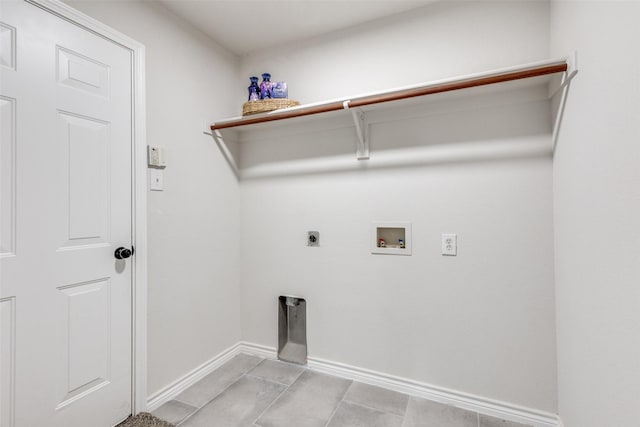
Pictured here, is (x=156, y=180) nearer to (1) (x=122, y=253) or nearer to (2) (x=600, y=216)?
(1) (x=122, y=253)

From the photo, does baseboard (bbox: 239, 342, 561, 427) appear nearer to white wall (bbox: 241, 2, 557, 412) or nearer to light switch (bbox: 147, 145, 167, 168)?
white wall (bbox: 241, 2, 557, 412)

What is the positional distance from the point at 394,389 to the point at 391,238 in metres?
0.94

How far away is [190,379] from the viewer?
1903mm

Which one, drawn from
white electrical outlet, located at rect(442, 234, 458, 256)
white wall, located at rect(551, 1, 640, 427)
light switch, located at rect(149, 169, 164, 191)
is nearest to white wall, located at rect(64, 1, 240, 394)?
light switch, located at rect(149, 169, 164, 191)

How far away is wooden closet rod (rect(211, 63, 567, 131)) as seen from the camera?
131cm

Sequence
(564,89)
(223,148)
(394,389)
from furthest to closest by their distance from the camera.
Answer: (223,148), (394,389), (564,89)

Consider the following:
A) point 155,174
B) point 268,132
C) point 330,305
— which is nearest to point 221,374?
point 330,305

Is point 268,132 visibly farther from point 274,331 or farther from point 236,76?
point 274,331

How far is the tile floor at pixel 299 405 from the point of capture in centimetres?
156

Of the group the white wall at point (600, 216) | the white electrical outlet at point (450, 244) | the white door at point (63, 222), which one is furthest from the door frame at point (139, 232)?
the white wall at point (600, 216)

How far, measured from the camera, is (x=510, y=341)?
159 centimetres

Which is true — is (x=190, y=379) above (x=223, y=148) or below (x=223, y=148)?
below

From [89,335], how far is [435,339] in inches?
72.3

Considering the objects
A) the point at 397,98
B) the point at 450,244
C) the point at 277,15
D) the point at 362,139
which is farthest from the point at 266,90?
the point at 450,244
